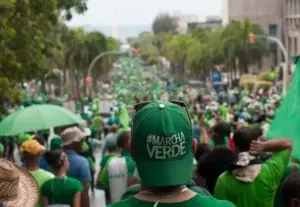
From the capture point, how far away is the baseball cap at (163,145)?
3932 millimetres

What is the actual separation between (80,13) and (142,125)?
2589 cm

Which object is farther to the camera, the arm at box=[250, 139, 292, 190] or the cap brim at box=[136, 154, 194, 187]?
the arm at box=[250, 139, 292, 190]

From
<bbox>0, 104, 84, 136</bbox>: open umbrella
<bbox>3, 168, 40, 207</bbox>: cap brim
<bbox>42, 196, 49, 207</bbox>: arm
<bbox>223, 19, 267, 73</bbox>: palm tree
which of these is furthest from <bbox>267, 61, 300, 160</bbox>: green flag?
<bbox>223, 19, 267, 73</bbox>: palm tree

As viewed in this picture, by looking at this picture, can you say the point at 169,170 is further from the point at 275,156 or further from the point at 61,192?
the point at 61,192

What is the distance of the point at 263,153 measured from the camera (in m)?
6.18

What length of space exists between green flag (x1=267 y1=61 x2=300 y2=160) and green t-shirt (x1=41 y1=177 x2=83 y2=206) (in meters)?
2.00

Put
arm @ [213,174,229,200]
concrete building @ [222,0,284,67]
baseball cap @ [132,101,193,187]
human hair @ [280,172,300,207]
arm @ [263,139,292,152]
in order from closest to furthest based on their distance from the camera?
baseball cap @ [132,101,193,187]
human hair @ [280,172,300,207]
arm @ [263,139,292,152]
arm @ [213,174,229,200]
concrete building @ [222,0,284,67]

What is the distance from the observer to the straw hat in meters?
4.96

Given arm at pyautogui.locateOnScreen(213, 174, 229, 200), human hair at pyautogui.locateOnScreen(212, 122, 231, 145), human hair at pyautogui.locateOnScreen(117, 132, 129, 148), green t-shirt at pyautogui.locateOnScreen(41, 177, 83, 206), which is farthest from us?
human hair at pyautogui.locateOnScreen(212, 122, 231, 145)

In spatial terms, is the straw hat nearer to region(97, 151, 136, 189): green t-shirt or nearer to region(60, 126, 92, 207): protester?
region(60, 126, 92, 207): protester

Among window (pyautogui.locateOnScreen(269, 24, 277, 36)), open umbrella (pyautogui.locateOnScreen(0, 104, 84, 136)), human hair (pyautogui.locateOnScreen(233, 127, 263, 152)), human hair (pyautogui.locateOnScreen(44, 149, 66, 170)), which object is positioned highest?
human hair (pyautogui.locateOnScreen(233, 127, 263, 152))

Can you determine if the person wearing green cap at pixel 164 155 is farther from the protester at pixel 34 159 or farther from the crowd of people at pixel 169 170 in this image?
the protester at pixel 34 159

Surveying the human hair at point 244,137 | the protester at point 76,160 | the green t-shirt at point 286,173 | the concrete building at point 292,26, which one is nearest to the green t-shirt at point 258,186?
the green t-shirt at point 286,173

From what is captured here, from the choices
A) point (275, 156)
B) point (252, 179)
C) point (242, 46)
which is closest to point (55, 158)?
point (252, 179)
